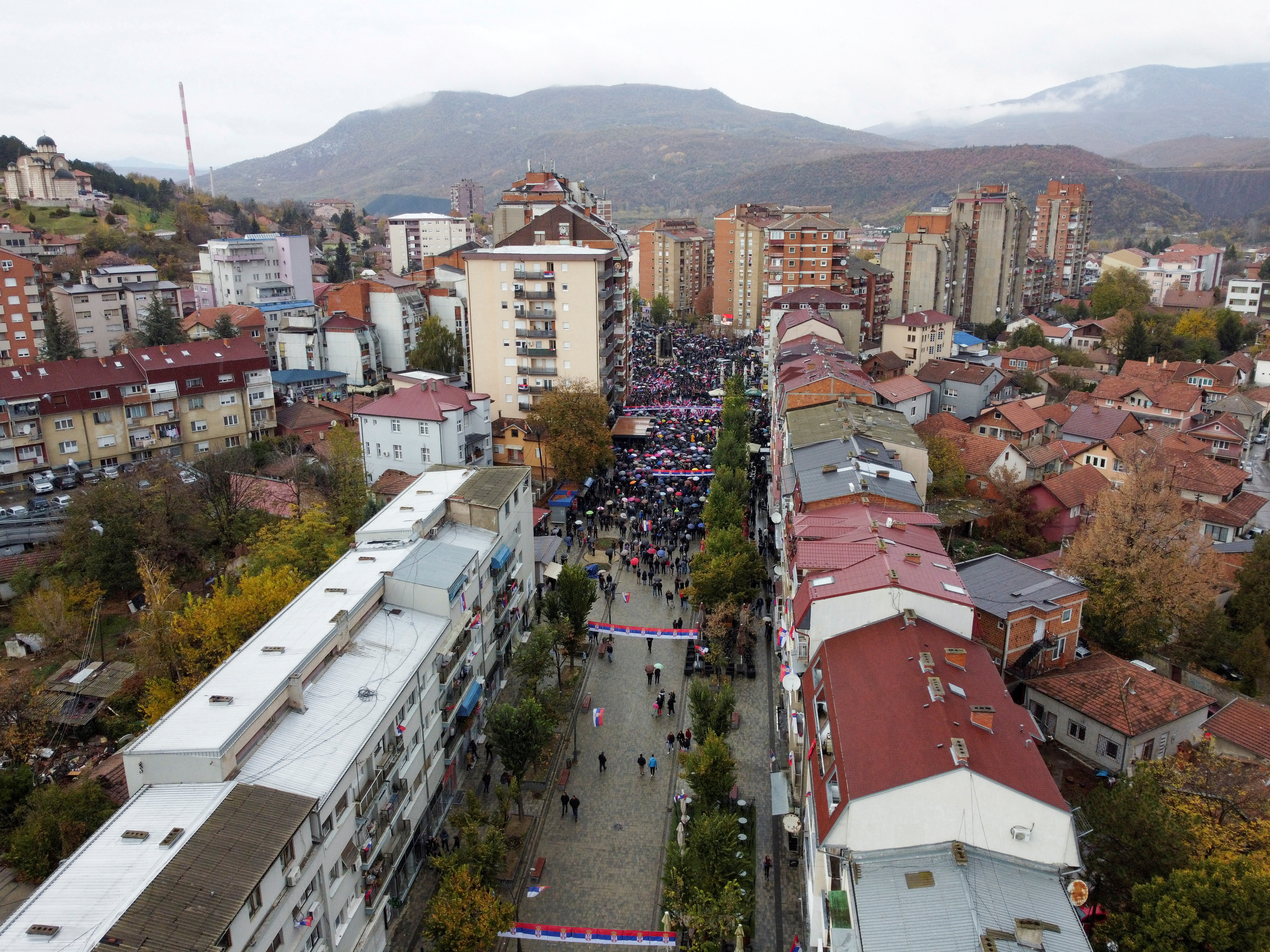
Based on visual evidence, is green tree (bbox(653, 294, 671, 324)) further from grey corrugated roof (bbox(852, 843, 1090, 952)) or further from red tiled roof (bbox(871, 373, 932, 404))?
grey corrugated roof (bbox(852, 843, 1090, 952))

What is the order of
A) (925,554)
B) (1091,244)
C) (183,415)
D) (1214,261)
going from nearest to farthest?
(925,554) → (183,415) → (1214,261) → (1091,244)

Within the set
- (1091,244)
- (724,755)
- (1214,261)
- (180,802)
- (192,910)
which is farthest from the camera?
Answer: (1091,244)

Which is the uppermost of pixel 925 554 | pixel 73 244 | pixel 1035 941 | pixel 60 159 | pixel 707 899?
pixel 60 159

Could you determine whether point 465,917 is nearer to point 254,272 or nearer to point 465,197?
point 254,272

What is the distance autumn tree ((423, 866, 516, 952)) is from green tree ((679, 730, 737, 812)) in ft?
16.9

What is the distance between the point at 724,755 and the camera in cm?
2002

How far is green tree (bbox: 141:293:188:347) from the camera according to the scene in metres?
61.0

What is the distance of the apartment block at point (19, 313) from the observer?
57.0 metres

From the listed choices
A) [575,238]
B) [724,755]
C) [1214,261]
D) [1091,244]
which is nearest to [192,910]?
[724,755]

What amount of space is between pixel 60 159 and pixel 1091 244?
155022mm

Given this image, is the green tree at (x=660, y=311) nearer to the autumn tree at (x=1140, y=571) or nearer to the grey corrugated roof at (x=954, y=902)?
the autumn tree at (x=1140, y=571)

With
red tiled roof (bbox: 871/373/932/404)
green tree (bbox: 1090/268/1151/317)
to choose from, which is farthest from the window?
green tree (bbox: 1090/268/1151/317)

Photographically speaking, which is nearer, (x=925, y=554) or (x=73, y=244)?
(x=925, y=554)

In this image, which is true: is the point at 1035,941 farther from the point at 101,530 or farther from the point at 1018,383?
the point at 1018,383
